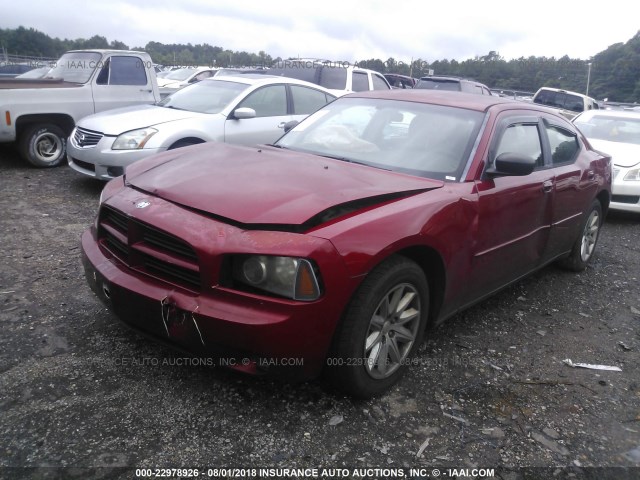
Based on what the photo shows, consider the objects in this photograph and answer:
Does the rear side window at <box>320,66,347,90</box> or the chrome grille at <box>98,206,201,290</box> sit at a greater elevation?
the rear side window at <box>320,66,347,90</box>

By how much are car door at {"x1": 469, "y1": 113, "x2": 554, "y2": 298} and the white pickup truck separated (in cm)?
675

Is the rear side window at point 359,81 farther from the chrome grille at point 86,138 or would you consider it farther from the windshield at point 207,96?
the chrome grille at point 86,138

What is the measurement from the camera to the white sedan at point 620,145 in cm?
744

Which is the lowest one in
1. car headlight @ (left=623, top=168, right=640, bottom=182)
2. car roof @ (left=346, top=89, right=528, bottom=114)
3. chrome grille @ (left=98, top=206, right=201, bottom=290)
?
car headlight @ (left=623, top=168, right=640, bottom=182)

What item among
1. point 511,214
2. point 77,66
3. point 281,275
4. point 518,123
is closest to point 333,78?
point 77,66

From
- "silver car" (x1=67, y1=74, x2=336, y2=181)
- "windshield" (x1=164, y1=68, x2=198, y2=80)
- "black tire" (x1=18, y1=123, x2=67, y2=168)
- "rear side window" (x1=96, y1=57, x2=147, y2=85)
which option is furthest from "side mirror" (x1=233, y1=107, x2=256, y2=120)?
"windshield" (x1=164, y1=68, x2=198, y2=80)

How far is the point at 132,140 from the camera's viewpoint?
652cm

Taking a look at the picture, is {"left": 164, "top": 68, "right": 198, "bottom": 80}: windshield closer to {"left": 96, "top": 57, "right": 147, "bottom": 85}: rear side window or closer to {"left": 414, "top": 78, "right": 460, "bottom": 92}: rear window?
{"left": 414, "top": 78, "right": 460, "bottom": 92}: rear window

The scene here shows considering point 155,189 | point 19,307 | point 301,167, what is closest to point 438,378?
point 301,167

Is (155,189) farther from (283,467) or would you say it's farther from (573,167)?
(573,167)

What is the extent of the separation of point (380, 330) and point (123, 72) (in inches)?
300

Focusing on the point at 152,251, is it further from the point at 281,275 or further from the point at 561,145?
the point at 561,145

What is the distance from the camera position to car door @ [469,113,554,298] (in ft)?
11.4

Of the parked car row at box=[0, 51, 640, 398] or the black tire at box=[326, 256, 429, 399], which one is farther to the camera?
the black tire at box=[326, 256, 429, 399]
